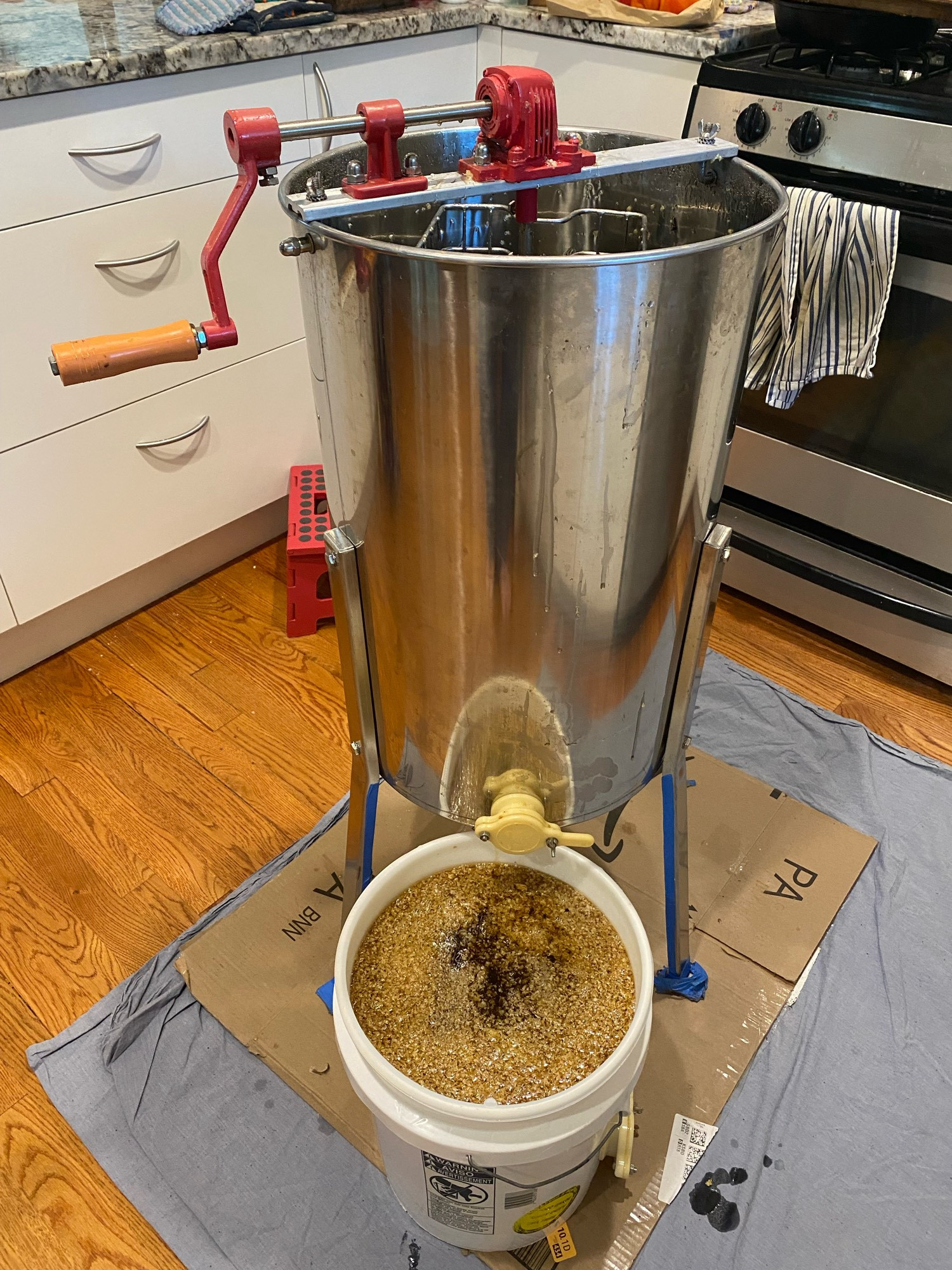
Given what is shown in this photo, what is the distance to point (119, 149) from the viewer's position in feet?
3.84

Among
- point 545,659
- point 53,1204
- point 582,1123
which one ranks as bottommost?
point 53,1204

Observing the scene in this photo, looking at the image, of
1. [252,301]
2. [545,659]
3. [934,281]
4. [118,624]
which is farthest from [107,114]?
[934,281]

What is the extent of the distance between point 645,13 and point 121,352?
114 cm

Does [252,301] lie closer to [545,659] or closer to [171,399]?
[171,399]

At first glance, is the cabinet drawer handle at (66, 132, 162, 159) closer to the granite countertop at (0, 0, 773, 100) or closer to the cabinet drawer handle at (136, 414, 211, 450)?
the granite countertop at (0, 0, 773, 100)

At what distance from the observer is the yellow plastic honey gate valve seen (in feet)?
2.44

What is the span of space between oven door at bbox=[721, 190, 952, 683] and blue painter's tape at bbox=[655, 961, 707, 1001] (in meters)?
0.69

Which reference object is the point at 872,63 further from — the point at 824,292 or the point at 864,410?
the point at 864,410

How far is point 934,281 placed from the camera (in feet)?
3.79

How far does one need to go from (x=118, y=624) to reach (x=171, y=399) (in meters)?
0.42

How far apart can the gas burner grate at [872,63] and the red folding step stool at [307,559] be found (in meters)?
0.92

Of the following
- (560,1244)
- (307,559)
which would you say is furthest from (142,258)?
(560,1244)

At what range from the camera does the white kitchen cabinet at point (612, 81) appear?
1.34 m

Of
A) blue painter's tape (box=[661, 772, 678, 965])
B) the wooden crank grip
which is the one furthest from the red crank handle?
blue painter's tape (box=[661, 772, 678, 965])
